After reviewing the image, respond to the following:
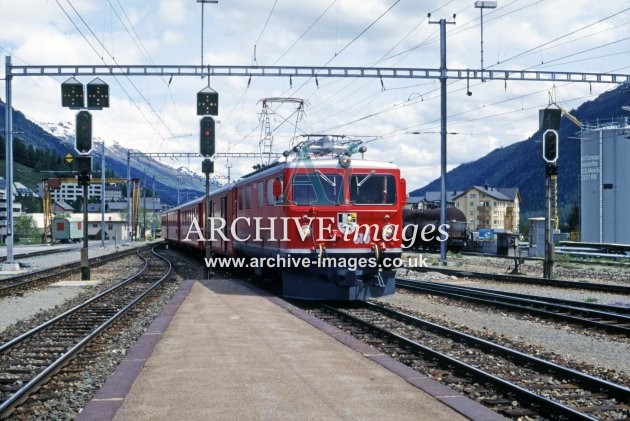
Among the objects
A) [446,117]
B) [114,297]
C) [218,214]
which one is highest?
[446,117]

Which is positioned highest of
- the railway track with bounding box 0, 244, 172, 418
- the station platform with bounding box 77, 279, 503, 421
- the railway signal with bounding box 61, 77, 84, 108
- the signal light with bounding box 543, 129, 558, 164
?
the railway signal with bounding box 61, 77, 84, 108

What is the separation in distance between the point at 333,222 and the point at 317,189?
79 cm

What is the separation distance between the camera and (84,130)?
19062 millimetres

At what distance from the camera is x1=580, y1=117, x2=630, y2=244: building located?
62500 mm

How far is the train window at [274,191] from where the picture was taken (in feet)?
50.4

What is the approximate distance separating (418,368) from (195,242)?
26.1 meters

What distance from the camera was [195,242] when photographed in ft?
112

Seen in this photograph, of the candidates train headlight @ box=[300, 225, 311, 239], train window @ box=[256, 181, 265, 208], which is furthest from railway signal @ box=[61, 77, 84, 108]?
train headlight @ box=[300, 225, 311, 239]

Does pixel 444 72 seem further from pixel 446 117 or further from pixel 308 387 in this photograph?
pixel 308 387

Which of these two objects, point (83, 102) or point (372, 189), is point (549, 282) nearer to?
point (372, 189)

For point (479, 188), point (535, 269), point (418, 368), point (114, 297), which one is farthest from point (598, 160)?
point (479, 188)

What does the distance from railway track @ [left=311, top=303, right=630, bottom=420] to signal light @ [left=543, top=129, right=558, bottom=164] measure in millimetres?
10618

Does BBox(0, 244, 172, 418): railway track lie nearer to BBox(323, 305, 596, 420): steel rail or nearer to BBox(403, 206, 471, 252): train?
BBox(323, 305, 596, 420): steel rail

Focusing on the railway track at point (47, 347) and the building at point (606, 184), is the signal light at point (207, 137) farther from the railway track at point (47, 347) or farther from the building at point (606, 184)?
the building at point (606, 184)
